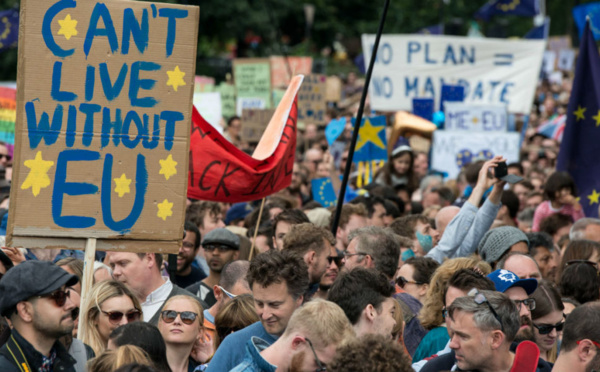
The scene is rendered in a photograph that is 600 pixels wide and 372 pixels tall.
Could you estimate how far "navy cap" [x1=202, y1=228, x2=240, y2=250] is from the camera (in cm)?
721

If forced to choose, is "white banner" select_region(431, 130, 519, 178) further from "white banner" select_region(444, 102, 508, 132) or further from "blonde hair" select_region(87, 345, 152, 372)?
"blonde hair" select_region(87, 345, 152, 372)

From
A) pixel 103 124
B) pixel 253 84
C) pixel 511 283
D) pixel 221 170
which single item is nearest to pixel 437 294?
pixel 511 283

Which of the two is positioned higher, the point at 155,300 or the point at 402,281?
the point at 402,281

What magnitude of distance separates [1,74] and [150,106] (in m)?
29.4

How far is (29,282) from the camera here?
432cm

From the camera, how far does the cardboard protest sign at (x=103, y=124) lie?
5.14 m

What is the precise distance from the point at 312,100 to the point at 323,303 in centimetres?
1230

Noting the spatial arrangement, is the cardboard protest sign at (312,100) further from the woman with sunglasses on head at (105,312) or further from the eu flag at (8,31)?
the woman with sunglasses on head at (105,312)

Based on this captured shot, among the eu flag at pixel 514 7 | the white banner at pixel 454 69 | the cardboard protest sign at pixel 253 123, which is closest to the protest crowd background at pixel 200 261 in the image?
the cardboard protest sign at pixel 253 123

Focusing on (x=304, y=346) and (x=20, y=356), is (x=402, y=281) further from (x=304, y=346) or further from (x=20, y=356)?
(x=20, y=356)

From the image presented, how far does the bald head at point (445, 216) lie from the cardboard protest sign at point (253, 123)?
252 inches

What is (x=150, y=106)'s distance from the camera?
5.38m

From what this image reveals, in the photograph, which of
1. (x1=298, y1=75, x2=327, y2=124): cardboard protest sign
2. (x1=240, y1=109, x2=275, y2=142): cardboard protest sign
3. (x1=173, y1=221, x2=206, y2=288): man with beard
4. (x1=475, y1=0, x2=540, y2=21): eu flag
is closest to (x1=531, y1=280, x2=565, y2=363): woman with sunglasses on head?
(x1=173, y1=221, x2=206, y2=288): man with beard

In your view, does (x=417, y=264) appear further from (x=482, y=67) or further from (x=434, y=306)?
(x=482, y=67)
